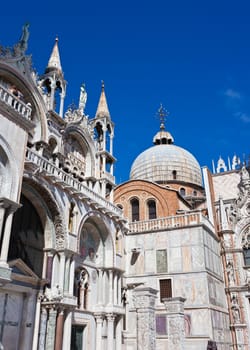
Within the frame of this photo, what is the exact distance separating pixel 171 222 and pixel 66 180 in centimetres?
798

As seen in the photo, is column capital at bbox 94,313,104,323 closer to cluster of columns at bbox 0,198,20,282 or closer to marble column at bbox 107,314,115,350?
marble column at bbox 107,314,115,350

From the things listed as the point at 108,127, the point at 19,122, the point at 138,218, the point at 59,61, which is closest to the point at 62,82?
the point at 59,61

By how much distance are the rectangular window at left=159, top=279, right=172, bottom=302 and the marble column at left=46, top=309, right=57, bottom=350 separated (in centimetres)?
790

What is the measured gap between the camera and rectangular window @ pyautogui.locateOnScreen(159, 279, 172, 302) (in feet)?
65.0

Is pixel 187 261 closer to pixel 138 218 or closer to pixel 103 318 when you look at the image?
pixel 103 318

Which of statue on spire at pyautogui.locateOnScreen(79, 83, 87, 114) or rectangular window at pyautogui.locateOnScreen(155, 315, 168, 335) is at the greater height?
statue on spire at pyautogui.locateOnScreen(79, 83, 87, 114)

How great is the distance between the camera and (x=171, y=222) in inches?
842

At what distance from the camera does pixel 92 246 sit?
729 inches

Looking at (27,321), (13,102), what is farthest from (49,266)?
(13,102)

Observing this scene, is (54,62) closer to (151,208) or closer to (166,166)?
(151,208)

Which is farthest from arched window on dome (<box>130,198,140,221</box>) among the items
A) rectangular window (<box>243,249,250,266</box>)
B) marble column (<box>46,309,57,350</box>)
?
marble column (<box>46,309,57,350</box>)

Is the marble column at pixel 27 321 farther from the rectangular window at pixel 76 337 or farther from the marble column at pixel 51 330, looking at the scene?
the rectangular window at pixel 76 337

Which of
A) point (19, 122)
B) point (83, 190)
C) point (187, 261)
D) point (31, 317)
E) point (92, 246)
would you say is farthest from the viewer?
point (187, 261)

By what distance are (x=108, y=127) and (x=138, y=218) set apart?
745 centimetres
